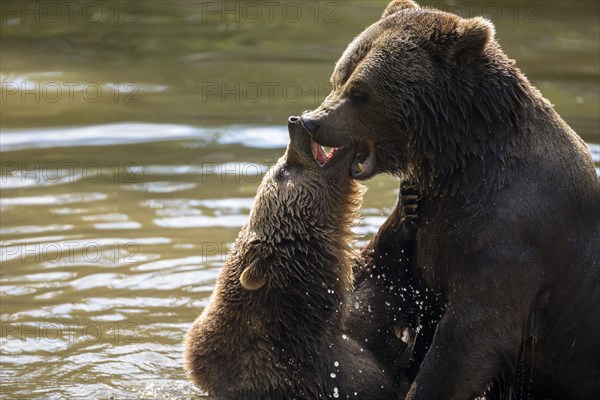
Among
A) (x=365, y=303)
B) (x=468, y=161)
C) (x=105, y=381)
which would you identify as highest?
(x=468, y=161)

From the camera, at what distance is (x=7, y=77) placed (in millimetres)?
16047

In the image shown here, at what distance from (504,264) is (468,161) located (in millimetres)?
615

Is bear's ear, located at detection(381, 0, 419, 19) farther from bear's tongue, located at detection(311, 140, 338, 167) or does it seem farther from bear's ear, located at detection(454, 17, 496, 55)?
bear's tongue, located at detection(311, 140, 338, 167)

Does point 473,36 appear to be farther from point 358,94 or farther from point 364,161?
point 364,161

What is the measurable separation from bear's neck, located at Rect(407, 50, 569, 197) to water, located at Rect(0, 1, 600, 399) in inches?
89.4

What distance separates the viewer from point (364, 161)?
755 centimetres

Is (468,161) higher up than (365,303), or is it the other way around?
(468,161)

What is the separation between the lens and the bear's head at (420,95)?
7.15 m

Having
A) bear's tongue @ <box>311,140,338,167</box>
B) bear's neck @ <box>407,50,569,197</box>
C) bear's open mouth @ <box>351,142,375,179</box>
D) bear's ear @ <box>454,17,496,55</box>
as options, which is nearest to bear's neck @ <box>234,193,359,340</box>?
bear's tongue @ <box>311,140,338,167</box>

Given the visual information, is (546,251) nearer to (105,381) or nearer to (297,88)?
(105,381)

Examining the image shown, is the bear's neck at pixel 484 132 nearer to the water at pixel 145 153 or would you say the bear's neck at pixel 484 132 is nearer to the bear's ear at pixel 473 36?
the bear's ear at pixel 473 36

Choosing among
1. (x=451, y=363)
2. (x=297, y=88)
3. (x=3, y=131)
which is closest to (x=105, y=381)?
(x=451, y=363)

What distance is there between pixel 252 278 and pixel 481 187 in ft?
4.93

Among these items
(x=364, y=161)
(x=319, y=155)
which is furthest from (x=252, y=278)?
(x=364, y=161)
